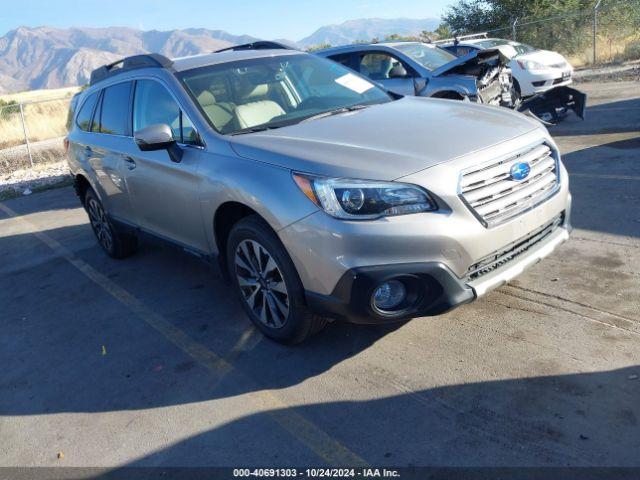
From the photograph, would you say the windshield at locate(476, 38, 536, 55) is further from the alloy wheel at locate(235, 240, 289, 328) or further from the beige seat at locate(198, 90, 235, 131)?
the alloy wheel at locate(235, 240, 289, 328)

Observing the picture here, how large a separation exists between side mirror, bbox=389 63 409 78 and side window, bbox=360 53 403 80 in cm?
25

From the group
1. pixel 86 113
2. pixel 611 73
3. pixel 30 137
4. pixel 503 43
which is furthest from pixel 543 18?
pixel 86 113

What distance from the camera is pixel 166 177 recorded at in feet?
14.8

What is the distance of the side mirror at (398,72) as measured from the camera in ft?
31.8

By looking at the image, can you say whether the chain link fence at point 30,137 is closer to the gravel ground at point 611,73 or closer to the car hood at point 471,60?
the car hood at point 471,60

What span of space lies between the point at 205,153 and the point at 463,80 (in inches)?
238

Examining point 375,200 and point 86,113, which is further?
point 86,113

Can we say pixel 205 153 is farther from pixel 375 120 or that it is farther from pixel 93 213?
pixel 93 213

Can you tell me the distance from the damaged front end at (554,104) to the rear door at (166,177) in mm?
7070

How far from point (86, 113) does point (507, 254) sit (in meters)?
4.75

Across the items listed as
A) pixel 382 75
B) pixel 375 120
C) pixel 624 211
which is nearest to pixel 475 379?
pixel 375 120

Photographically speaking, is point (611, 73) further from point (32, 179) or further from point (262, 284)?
point (262, 284)

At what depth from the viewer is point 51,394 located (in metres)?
3.87

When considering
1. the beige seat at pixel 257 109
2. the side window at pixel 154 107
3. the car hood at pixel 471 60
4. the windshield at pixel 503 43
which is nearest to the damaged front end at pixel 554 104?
the car hood at pixel 471 60
